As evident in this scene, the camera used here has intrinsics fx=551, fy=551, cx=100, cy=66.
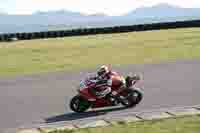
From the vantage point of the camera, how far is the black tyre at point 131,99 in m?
14.3

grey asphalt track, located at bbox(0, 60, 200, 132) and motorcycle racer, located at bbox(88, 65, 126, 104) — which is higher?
motorcycle racer, located at bbox(88, 65, 126, 104)

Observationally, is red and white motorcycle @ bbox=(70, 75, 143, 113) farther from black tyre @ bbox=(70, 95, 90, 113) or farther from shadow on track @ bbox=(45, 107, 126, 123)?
shadow on track @ bbox=(45, 107, 126, 123)

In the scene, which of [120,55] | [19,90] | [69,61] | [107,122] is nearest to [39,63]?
[69,61]

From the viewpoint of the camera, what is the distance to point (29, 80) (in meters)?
20.5

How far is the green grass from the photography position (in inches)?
423

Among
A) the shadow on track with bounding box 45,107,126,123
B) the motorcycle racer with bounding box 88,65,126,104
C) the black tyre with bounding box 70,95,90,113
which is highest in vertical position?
the motorcycle racer with bounding box 88,65,126,104

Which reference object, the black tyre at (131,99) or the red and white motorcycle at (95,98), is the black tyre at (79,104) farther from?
the black tyre at (131,99)

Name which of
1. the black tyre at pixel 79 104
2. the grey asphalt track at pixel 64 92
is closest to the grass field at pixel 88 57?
the grey asphalt track at pixel 64 92

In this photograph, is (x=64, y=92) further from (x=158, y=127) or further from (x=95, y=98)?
(x=158, y=127)

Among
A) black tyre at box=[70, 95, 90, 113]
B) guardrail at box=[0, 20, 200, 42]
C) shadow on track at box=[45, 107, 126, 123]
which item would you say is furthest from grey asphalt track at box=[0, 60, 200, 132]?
guardrail at box=[0, 20, 200, 42]

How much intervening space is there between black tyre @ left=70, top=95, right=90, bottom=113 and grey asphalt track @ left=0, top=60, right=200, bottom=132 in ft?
0.63

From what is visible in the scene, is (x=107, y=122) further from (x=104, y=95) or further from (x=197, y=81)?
(x=197, y=81)

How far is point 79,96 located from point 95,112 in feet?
1.89

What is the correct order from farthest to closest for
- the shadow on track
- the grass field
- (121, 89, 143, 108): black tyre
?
the grass field, (121, 89, 143, 108): black tyre, the shadow on track
